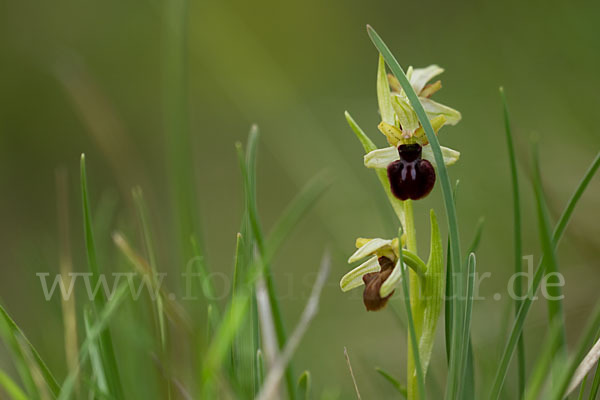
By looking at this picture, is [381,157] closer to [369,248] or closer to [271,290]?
[369,248]

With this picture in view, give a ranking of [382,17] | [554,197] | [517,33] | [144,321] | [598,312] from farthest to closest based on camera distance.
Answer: [382,17] → [517,33] → [554,197] → [144,321] → [598,312]

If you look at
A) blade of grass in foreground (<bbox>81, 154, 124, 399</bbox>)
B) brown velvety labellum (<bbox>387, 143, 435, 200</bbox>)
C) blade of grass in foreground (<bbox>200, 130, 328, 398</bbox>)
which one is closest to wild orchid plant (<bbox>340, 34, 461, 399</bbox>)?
brown velvety labellum (<bbox>387, 143, 435, 200</bbox>)

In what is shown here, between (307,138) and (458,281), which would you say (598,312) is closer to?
(458,281)

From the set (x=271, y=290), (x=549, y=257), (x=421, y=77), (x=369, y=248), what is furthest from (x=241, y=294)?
(x=421, y=77)

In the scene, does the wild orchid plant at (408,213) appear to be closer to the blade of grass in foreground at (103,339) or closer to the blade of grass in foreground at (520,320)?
the blade of grass in foreground at (520,320)

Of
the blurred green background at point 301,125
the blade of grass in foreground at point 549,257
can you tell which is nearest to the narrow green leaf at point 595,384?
the blade of grass in foreground at point 549,257

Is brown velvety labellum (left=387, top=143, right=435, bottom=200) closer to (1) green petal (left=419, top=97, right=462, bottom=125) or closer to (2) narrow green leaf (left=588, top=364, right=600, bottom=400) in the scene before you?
(1) green petal (left=419, top=97, right=462, bottom=125)

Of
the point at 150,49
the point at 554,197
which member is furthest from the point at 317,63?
the point at 554,197
